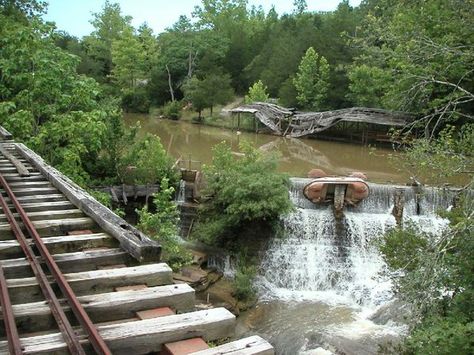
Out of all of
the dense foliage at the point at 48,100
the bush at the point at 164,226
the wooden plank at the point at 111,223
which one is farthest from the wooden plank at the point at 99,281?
the dense foliage at the point at 48,100

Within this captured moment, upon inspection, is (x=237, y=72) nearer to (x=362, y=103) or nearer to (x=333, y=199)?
(x=362, y=103)

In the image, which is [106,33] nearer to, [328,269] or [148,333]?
[328,269]

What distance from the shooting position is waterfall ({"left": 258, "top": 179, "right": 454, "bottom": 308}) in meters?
14.5

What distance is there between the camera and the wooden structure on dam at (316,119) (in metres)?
32.3

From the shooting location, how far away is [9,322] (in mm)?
3381

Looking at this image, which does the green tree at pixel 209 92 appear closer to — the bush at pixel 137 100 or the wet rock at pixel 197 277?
the bush at pixel 137 100

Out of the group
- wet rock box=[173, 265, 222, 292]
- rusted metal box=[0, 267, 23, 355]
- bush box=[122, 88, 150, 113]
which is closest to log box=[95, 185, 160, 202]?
wet rock box=[173, 265, 222, 292]

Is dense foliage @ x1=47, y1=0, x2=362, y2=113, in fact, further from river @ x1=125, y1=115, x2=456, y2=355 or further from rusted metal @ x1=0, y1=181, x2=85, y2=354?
rusted metal @ x1=0, y1=181, x2=85, y2=354

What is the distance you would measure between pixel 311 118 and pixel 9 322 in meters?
34.2

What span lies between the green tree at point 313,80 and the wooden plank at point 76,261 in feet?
121

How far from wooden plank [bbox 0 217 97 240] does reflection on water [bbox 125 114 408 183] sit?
16.7 meters

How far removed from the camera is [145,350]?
134 inches

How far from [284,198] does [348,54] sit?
29.1m

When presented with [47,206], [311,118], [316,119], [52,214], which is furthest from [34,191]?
[311,118]
